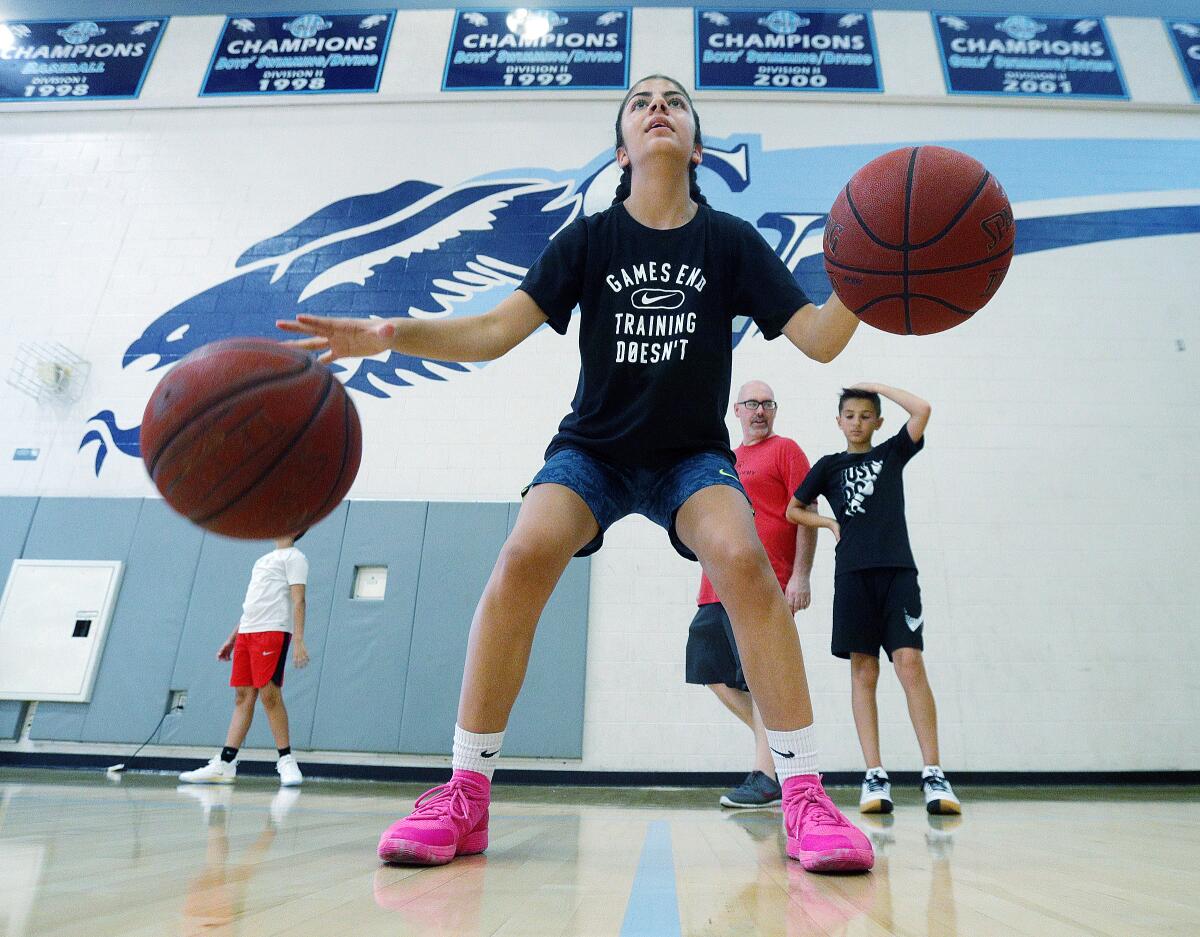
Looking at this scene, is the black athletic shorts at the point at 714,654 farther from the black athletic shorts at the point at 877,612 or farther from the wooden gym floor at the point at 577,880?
the wooden gym floor at the point at 577,880

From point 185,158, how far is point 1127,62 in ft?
24.0

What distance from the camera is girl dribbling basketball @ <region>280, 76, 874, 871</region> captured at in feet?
4.06

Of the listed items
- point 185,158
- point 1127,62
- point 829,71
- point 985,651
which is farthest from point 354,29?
point 985,651

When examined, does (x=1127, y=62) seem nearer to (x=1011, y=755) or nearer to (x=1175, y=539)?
(x=1175, y=539)

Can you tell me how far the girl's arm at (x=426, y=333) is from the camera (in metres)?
1.23

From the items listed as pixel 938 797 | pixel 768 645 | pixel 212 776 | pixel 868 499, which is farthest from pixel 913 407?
pixel 212 776

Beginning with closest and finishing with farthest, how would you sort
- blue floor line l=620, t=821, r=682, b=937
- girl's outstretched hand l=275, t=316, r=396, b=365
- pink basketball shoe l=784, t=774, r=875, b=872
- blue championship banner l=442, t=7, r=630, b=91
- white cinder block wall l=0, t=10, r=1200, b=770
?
blue floor line l=620, t=821, r=682, b=937
pink basketball shoe l=784, t=774, r=875, b=872
girl's outstretched hand l=275, t=316, r=396, b=365
white cinder block wall l=0, t=10, r=1200, b=770
blue championship banner l=442, t=7, r=630, b=91

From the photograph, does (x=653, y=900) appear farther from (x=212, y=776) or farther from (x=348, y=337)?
(x=212, y=776)

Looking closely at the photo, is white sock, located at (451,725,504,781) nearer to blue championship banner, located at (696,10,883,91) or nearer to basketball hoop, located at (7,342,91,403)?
basketball hoop, located at (7,342,91,403)

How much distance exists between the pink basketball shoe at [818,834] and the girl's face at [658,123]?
1.26 m

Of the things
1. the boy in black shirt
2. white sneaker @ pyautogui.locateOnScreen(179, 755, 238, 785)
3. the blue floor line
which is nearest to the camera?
the blue floor line

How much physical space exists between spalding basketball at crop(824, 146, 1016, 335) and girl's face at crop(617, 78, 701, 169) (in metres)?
0.43

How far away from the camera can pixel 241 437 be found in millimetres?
1139

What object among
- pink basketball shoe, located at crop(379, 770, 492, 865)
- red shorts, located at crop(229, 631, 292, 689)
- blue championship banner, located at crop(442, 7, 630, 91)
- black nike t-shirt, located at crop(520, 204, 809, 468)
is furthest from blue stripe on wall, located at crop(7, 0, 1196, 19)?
pink basketball shoe, located at crop(379, 770, 492, 865)
